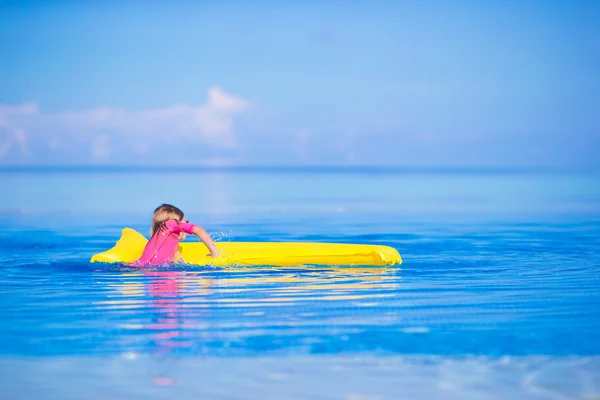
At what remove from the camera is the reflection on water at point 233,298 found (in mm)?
4340

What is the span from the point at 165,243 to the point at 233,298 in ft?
4.35

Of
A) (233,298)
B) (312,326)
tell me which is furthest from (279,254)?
(312,326)

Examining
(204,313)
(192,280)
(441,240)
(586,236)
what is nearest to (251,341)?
(204,313)

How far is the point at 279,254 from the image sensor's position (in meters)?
6.58

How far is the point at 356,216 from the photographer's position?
12.6 m

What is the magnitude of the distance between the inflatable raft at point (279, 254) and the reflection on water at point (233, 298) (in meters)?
0.14

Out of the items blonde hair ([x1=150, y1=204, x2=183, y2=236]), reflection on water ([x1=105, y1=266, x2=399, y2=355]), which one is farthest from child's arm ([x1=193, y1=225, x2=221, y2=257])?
blonde hair ([x1=150, y1=204, x2=183, y2=236])

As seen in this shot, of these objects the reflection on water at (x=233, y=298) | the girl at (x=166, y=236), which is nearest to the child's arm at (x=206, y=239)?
the girl at (x=166, y=236)

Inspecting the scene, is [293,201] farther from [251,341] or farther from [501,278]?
[251,341]

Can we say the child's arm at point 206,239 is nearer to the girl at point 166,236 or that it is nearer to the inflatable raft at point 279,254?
the girl at point 166,236

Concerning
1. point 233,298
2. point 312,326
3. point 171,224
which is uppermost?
point 171,224

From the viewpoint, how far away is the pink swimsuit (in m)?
6.35

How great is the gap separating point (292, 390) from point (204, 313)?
148 cm

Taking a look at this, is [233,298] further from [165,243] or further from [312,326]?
[165,243]
